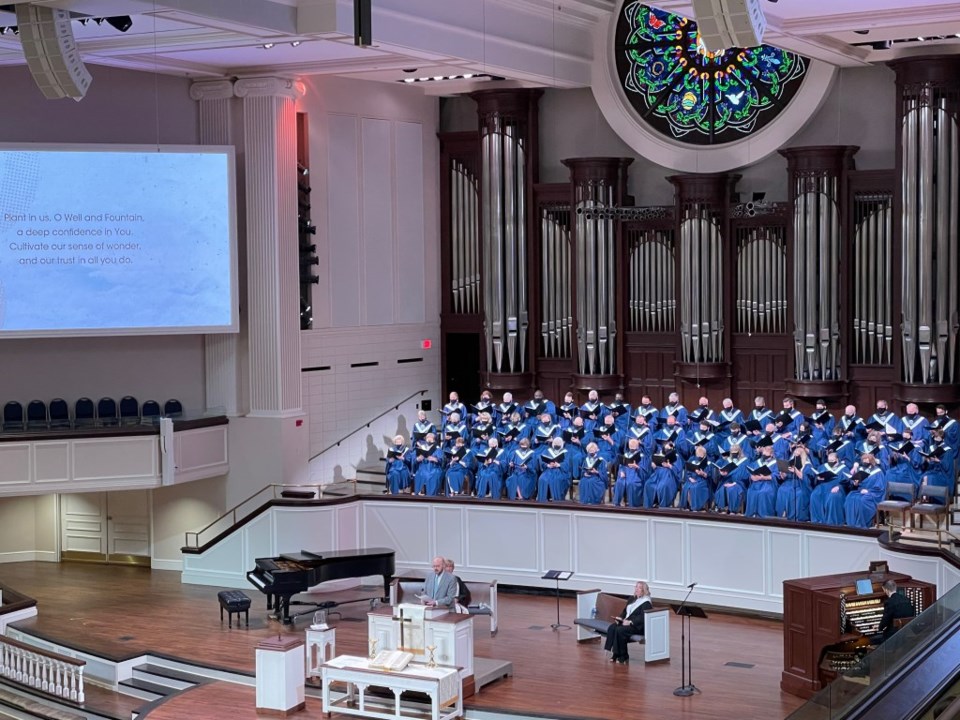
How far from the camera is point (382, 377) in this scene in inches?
763

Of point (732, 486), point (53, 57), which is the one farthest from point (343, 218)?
point (53, 57)

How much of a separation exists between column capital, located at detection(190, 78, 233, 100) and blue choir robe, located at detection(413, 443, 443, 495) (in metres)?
5.05

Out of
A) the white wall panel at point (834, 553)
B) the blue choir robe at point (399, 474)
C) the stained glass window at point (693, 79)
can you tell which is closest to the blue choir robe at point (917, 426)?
the white wall panel at point (834, 553)

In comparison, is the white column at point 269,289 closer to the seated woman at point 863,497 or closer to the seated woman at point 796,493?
the seated woman at point 796,493

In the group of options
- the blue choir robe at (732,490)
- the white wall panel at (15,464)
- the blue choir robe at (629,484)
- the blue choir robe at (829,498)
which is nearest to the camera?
the blue choir robe at (829,498)

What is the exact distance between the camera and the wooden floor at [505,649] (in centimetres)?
1146

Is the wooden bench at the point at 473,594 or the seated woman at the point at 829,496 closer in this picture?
the wooden bench at the point at 473,594

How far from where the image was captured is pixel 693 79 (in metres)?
19.0

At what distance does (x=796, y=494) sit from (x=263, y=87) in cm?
808

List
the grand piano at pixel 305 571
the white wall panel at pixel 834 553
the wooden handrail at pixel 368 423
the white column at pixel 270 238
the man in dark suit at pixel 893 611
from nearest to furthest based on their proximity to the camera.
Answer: the man in dark suit at pixel 893 611, the white wall panel at pixel 834 553, the grand piano at pixel 305 571, the white column at pixel 270 238, the wooden handrail at pixel 368 423

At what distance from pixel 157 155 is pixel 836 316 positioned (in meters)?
8.46

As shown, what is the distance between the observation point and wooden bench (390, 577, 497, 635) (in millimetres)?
13711

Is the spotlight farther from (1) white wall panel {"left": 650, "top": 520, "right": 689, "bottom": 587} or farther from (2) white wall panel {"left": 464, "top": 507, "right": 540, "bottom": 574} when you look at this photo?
(1) white wall panel {"left": 650, "top": 520, "right": 689, "bottom": 587}

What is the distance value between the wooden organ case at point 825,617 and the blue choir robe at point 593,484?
3993 millimetres
